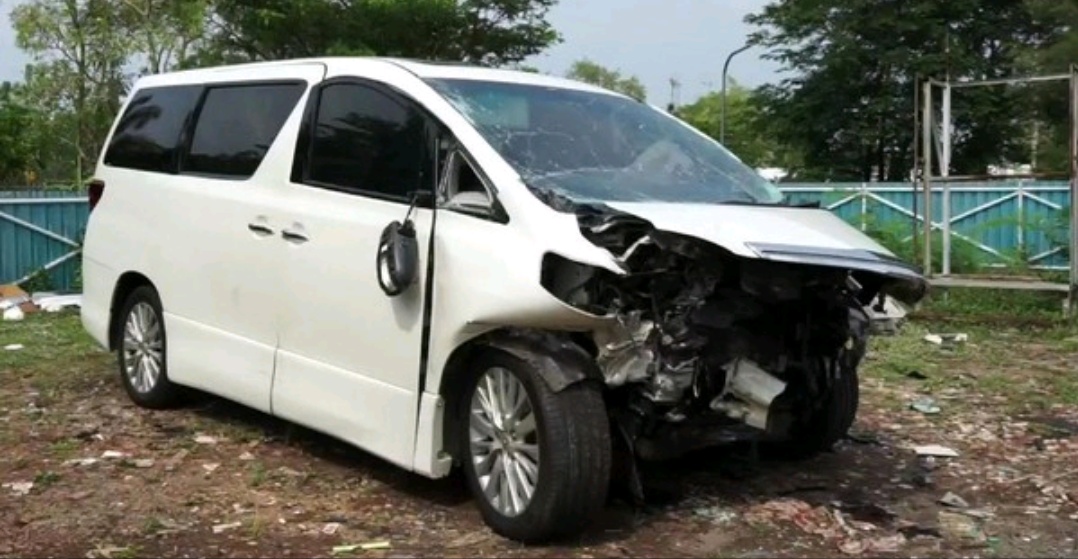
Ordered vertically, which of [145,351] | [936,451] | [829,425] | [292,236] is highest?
[292,236]

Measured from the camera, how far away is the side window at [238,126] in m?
5.88

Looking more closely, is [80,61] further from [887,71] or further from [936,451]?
[936,451]

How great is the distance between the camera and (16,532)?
470cm

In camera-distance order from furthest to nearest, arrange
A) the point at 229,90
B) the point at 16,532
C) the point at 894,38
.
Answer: the point at 894,38
the point at 229,90
the point at 16,532

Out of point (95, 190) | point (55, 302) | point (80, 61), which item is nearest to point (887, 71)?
point (80, 61)

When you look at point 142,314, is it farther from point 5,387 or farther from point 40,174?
point 40,174

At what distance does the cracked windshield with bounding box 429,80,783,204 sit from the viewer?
4938 millimetres

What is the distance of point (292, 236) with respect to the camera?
5.45 m

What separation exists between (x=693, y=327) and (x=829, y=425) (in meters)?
1.59

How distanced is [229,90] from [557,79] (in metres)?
1.76

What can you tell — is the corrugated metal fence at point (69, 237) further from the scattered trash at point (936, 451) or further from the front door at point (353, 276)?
the front door at point (353, 276)

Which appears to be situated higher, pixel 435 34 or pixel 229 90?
pixel 435 34

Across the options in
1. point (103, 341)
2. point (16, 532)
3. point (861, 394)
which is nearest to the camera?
point (16, 532)

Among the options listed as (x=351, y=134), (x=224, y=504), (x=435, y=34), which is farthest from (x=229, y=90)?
(x=435, y=34)
